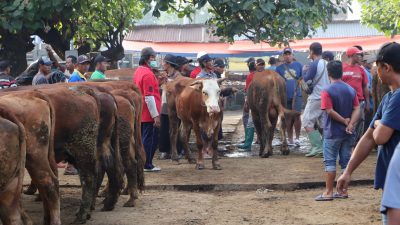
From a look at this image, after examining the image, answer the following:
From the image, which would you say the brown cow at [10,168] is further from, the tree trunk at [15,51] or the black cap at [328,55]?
the tree trunk at [15,51]

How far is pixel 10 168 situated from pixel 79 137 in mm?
2247

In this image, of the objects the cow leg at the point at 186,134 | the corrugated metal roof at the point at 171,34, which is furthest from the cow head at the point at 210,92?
the corrugated metal roof at the point at 171,34

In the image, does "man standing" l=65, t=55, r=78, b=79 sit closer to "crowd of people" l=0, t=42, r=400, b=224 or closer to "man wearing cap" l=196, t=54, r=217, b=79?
"crowd of people" l=0, t=42, r=400, b=224

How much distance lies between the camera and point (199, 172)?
12.6 m

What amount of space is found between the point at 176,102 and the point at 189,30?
754 inches

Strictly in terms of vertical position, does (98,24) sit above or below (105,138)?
above

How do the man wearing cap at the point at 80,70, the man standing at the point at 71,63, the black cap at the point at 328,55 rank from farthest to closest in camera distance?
the black cap at the point at 328,55, the man standing at the point at 71,63, the man wearing cap at the point at 80,70

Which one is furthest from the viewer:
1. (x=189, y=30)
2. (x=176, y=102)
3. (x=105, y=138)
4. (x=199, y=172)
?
(x=189, y=30)

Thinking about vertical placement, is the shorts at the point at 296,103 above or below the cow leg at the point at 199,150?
above

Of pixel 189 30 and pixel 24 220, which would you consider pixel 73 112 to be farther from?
pixel 189 30

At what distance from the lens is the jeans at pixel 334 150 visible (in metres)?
9.56

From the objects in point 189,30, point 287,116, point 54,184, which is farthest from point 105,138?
point 189,30

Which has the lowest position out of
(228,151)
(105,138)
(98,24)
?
(228,151)

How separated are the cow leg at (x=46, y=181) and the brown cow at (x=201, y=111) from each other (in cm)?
515
